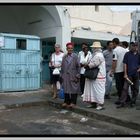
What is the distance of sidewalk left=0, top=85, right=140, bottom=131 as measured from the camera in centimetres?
752

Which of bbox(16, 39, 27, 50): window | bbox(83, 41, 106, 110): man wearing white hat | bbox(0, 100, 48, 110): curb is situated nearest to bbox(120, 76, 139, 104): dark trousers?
bbox(83, 41, 106, 110): man wearing white hat

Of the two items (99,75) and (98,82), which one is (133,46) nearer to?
(99,75)

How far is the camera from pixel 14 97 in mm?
11391

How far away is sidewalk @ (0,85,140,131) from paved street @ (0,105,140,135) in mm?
154

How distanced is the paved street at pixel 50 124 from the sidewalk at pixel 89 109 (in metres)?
0.15

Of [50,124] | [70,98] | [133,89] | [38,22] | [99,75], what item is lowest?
[50,124]

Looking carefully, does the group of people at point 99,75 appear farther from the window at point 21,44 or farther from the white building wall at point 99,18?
the white building wall at point 99,18

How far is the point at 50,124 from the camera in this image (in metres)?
7.66

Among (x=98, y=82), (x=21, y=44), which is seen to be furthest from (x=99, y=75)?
(x=21, y=44)

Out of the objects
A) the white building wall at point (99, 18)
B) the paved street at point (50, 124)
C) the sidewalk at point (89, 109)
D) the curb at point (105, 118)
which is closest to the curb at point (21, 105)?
the sidewalk at point (89, 109)

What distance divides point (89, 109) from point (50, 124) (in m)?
1.46

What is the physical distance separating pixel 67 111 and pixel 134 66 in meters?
2.08

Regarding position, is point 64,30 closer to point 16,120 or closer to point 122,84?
point 122,84

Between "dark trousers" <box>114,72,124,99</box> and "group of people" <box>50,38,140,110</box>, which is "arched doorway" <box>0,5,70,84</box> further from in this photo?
"dark trousers" <box>114,72,124,99</box>
